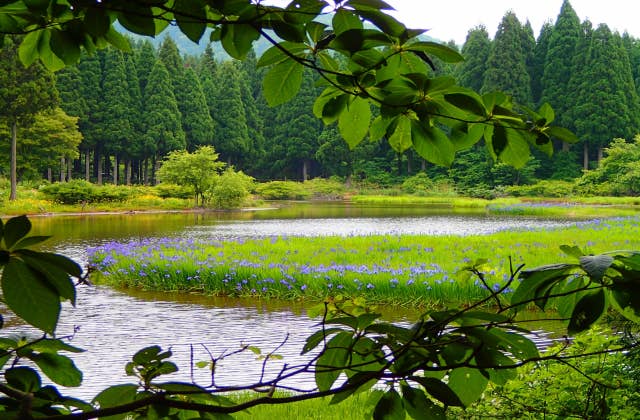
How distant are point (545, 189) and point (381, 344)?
4321 cm

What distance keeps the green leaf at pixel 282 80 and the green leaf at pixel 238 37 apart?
0.05m

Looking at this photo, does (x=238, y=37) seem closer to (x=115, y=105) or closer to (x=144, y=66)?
(x=115, y=105)

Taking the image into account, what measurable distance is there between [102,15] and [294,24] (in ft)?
0.82

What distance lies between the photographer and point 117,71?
4134cm

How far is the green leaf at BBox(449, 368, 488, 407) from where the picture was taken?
0.85 metres

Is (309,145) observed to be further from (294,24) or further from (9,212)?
(294,24)

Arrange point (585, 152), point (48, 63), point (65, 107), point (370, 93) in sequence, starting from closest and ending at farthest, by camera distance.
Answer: point (370, 93)
point (48, 63)
point (65, 107)
point (585, 152)

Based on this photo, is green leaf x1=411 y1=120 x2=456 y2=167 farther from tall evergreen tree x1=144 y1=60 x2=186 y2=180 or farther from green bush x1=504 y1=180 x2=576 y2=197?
tall evergreen tree x1=144 y1=60 x2=186 y2=180

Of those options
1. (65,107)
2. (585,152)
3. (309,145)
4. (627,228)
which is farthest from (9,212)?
(585,152)

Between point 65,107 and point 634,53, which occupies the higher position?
point 634,53

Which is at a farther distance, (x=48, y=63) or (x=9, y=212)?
(x=9, y=212)

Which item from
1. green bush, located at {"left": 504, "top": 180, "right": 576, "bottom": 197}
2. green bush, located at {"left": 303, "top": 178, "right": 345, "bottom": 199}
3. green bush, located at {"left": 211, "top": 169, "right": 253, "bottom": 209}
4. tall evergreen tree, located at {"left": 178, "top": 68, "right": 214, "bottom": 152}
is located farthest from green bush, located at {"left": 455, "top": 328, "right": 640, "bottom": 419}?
green bush, located at {"left": 303, "top": 178, "right": 345, "bottom": 199}

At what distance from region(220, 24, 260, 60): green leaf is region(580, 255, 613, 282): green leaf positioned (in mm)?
527

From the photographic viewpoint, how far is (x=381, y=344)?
34.7 inches
